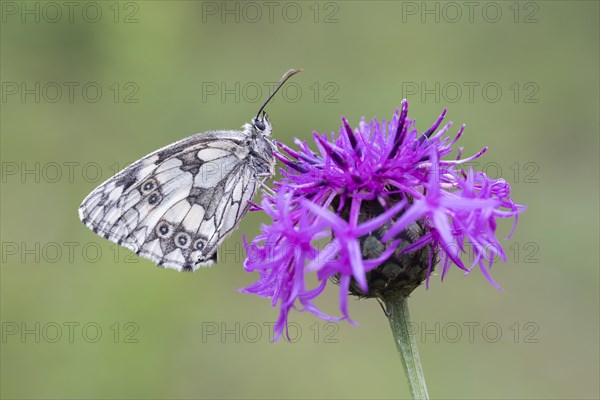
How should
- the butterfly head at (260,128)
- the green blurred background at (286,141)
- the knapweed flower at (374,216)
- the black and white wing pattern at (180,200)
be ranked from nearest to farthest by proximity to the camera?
the knapweed flower at (374,216)
the black and white wing pattern at (180,200)
the butterfly head at (260,128)
the green blurred background at (286,141)

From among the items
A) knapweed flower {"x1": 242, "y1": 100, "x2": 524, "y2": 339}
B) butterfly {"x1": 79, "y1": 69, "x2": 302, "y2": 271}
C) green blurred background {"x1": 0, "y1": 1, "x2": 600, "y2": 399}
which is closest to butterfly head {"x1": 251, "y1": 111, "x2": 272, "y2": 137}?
butterfly {"x1": 79, "y1": 69, "x2": 302, "y2": 271}

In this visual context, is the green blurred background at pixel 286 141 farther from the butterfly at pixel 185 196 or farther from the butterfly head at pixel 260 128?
the butterfly head at pixel 260 128

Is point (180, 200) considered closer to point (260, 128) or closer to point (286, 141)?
point (260, 128)

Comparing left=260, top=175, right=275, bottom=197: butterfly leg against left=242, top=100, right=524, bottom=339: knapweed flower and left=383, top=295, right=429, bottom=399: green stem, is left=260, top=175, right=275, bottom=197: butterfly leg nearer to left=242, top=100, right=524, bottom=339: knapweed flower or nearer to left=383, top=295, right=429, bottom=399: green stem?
left=242, top=100, right=524, bottom=339: knapweed flower

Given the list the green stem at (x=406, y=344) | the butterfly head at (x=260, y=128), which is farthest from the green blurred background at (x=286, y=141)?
the green stem at (x=406, y=344)

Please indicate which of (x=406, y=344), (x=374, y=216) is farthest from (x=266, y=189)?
(x=406, y=344)
